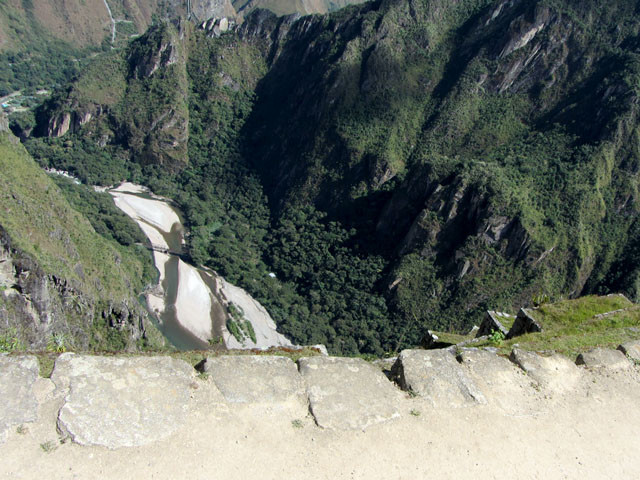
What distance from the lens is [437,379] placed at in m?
9.67

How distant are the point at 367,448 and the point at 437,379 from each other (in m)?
2.38

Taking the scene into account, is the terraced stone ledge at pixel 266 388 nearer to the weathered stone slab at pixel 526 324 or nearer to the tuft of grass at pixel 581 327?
the tuft of grass at pixel 581 327

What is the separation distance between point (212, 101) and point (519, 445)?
128 m

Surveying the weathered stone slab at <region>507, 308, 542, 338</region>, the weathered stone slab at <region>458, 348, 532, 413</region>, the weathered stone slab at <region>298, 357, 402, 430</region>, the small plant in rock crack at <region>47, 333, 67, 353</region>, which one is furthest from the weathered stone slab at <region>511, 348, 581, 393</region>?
the small plant in rock crack at <region>47, 333, 67, 353</region>

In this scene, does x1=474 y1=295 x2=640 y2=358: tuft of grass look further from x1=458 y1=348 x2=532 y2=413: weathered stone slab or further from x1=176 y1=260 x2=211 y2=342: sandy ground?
x1=176 y1=260 x2=211 y2=342: sandy ground

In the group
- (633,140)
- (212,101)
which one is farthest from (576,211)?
(212,101)

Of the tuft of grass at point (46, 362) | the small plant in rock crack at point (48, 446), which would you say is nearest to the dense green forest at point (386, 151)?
the tuft of grass at point (46, 362)

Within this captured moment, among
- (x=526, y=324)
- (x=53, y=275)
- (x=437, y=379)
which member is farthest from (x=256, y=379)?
(x=53, y=275)

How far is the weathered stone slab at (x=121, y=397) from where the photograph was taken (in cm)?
746

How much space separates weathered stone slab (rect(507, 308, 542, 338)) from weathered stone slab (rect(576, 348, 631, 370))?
348cm

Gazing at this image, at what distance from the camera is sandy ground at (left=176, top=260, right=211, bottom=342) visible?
2606 inches

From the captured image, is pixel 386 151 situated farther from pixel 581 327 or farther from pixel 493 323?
pixel 581 327

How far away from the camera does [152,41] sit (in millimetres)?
123562

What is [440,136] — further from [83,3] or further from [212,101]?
[83,3]
